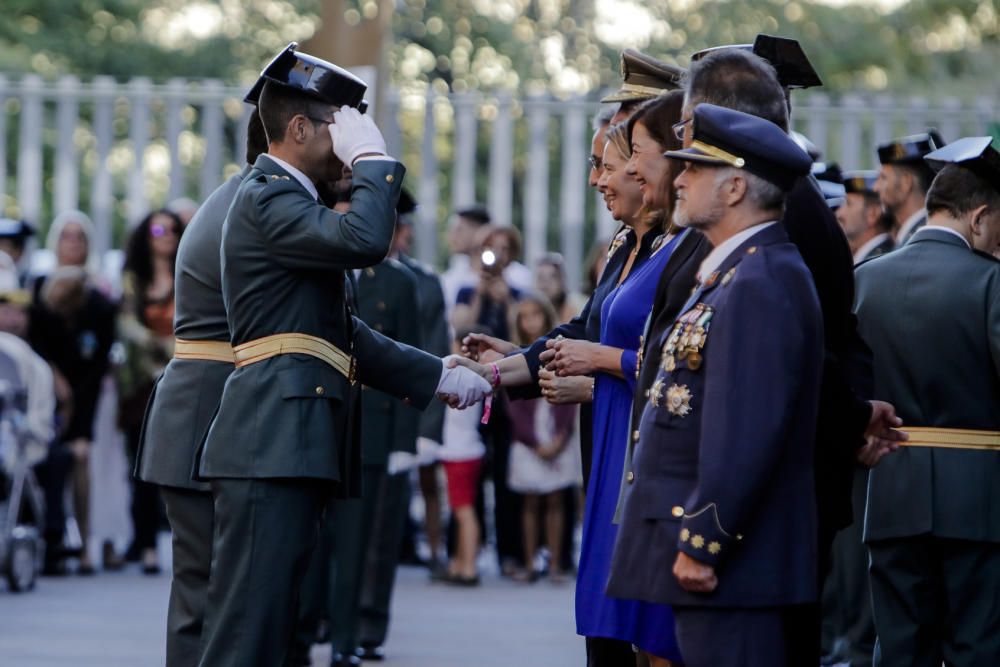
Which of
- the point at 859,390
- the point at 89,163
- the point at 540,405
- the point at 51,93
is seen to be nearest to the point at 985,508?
the point at 859,390

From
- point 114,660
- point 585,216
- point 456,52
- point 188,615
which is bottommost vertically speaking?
point 114,660

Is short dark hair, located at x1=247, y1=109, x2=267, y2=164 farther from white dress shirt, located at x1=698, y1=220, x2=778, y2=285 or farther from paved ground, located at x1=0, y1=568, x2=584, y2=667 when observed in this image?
paved ground, located at x1=0, y1=568, x2=584, y2=667

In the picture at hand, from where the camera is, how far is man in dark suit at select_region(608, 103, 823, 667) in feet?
13.4

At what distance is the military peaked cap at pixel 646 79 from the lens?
5.56 metres

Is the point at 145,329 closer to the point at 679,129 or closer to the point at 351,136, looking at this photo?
the point at 351,136

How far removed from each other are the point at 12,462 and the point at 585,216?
7.13 metres

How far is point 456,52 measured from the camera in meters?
22.7

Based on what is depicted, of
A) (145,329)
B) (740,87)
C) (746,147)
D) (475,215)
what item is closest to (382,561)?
(145,329)

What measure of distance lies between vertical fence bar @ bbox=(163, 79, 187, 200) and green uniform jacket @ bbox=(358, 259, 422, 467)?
20.4 ft

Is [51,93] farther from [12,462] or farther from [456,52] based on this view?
[456,52]

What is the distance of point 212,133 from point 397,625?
19.9ft

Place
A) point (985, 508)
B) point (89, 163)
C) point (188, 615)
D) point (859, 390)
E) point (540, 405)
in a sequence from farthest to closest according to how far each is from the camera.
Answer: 1. point (89, 163)
2. point (540, 405)
3. point (985, 508)
4. point (188, 615)
5. point (859, 390)

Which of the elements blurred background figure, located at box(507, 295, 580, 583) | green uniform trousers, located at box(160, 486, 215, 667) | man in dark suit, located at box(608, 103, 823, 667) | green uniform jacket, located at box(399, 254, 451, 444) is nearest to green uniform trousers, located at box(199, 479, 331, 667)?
green uniform trousers, located at box(160, 486, 215, 667)

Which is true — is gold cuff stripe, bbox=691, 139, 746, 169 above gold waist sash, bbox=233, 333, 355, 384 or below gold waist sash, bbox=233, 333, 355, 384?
above
